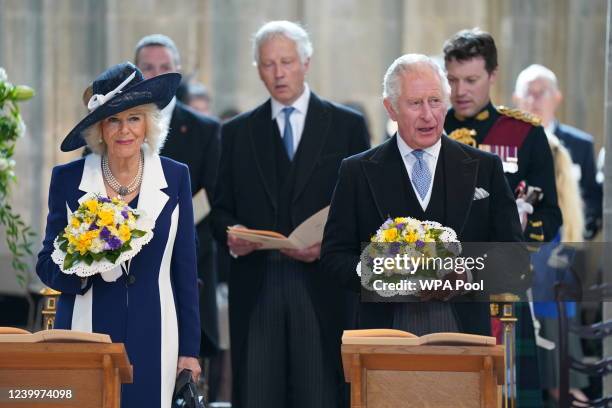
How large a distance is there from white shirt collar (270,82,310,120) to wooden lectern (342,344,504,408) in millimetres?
2382

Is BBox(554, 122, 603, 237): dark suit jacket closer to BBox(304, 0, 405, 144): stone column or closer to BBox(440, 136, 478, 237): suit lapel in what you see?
BBox(304, 0, 405, 144): stone column

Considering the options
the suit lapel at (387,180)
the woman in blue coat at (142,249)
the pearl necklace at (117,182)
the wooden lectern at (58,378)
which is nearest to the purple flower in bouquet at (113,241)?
the woman in blue coat at (142,249)

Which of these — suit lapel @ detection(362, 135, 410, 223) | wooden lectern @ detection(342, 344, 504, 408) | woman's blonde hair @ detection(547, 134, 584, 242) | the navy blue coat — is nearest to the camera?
wooden lectern @ detection(342, 344, 504, 408)

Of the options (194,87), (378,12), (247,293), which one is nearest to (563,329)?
(247,293)

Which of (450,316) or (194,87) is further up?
(194,87)

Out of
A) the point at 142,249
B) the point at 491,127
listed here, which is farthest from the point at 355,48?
the point at 142,249

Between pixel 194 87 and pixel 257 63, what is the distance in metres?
3.69

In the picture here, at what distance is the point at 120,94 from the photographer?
569 centimetres

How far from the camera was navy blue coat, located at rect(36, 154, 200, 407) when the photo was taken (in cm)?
555

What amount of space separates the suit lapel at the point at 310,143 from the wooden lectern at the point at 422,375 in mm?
2073

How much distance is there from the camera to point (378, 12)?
1195cm

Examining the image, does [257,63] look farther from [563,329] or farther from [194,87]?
[194,87]

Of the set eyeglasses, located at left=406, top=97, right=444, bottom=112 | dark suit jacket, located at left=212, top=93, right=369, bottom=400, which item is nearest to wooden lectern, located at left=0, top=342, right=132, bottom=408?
eyeglasses, located at left=406, top=97, right=444, bottom=112

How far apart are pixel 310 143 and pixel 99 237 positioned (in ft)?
6.41
